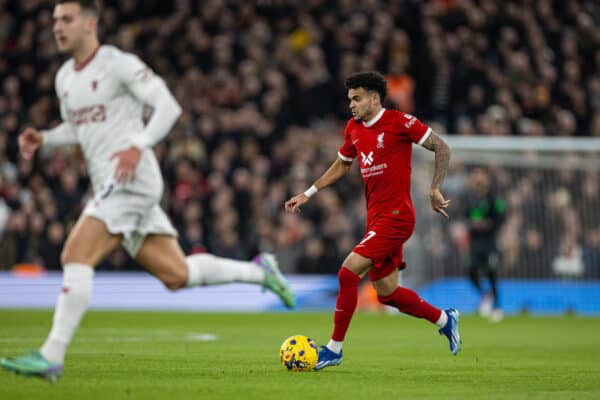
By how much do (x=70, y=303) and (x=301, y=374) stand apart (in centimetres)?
208

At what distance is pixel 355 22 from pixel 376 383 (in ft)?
58.3

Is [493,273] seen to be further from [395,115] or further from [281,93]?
[395,115]

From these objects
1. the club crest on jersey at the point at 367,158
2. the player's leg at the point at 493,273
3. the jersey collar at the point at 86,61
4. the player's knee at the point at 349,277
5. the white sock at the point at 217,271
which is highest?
the jersey collar at the point at 86,61

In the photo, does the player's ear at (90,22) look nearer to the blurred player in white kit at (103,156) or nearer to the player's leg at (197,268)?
the blurred player in white kit at (103,156)

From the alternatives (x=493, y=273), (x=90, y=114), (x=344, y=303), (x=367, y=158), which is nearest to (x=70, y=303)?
(x=90, y=114)

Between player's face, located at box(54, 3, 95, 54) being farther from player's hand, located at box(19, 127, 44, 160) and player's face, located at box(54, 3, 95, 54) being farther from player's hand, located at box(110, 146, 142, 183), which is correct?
player's hand, located at box(110, 146, 142, 183)

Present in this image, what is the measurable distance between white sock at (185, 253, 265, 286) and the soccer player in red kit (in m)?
0.62

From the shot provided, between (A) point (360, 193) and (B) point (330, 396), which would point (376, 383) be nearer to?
(B) point (330, 396)

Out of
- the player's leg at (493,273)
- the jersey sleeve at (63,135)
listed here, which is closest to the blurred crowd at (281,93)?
the player's leg at (493,273)

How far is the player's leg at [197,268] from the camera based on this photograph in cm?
834

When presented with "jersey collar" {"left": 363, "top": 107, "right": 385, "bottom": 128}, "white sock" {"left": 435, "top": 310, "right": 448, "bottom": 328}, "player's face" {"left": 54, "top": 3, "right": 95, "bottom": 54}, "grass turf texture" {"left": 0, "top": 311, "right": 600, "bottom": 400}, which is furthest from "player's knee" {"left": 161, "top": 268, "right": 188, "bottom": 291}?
"white sock" {"left": 435, "top": 310, "right": 448, "bottom": 328}

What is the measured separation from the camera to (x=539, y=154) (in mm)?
21719

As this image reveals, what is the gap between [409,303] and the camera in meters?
9.93

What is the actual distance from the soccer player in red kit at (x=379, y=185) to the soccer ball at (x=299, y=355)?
0.19m
